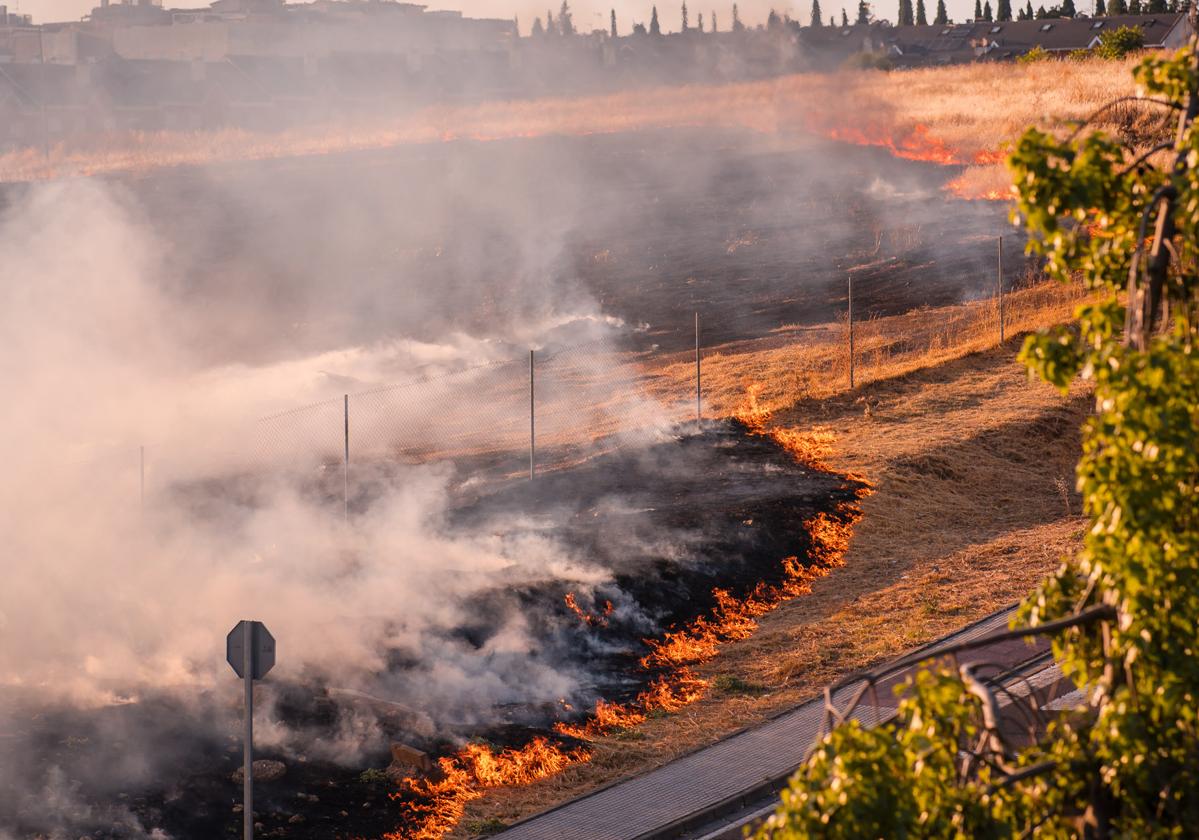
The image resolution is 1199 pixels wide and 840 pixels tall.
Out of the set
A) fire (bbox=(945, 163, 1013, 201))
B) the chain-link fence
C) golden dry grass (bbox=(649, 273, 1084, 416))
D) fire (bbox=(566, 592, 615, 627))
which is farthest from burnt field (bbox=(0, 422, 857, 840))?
fire (bbox=(945, 163, 1013, 201))

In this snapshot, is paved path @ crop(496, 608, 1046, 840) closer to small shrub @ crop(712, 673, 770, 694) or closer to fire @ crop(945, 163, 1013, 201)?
small shrub @ crop(712, 673, 770, 694)

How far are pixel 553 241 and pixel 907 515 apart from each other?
92.4 feet

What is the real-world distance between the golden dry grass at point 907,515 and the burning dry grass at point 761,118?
15.3 meters

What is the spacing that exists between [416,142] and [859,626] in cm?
5185

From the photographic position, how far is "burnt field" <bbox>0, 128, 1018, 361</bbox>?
1433 inches

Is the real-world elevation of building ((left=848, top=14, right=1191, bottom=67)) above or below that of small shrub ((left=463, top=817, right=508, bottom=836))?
above

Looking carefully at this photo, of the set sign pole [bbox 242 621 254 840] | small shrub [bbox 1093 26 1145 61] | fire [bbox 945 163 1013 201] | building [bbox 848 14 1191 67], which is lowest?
sign pole [bbox 242 621 254 840]

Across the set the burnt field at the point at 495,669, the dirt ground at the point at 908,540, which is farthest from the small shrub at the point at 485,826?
the burnt field at the point at 495,669

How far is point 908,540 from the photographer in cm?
1842

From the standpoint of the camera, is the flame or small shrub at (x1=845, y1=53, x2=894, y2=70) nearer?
the flame

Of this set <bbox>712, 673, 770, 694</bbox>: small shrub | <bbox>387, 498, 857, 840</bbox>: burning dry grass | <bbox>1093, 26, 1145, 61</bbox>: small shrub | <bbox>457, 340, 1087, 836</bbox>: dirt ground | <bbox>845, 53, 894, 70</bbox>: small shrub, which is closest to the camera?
<bbox>387, 498, 857, 840</bbox>: burning dry grass

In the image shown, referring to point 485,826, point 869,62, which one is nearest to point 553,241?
point 485,826

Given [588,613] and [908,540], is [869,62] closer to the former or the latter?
[908,540]

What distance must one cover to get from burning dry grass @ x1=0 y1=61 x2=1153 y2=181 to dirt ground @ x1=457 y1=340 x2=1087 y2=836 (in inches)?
672
